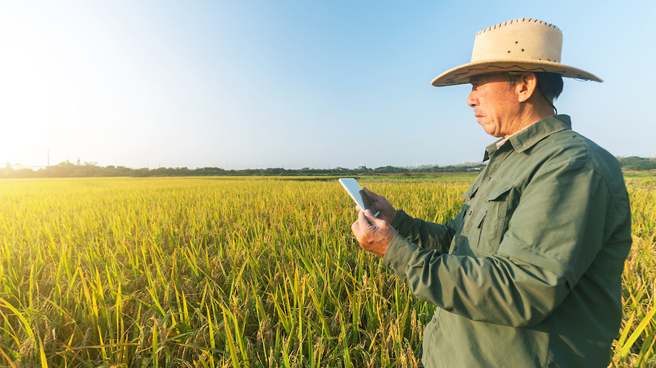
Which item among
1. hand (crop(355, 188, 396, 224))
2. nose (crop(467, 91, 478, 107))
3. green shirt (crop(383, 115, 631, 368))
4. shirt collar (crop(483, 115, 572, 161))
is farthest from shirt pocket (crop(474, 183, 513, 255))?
hand (crop(355, 188, 396, 224))

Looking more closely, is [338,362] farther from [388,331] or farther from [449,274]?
[449,274]

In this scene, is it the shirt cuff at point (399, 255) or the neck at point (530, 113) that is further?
the neck at point (530, 113)

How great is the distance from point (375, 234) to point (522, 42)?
0.94 meters

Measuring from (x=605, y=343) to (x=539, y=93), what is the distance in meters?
0.86

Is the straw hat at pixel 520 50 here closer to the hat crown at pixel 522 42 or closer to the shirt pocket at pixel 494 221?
the hat crown at pixel 522 42

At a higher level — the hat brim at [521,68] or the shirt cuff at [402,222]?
the hat brim at [521,68]

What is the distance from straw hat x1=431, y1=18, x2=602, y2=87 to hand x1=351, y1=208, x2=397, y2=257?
735mm

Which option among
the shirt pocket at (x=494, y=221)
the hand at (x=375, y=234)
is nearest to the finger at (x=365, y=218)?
the hand at (x=375, y=234)

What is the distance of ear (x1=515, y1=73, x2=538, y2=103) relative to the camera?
A: 921mm

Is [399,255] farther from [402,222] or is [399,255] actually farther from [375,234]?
[402,222]

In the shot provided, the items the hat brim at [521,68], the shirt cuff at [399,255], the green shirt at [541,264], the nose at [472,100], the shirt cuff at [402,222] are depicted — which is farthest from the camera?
the shirt cuff at [402,222]

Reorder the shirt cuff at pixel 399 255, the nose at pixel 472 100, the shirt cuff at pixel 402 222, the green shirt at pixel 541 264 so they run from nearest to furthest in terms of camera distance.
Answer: the green shirt at pixel 541 264, the shirt cuff at pixel 399 255, the nose at pixel 472 100, the shirt cuff at pixel 402 222

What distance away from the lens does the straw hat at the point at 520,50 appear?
92cm

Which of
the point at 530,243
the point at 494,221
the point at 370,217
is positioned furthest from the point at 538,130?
the point at 370,217
